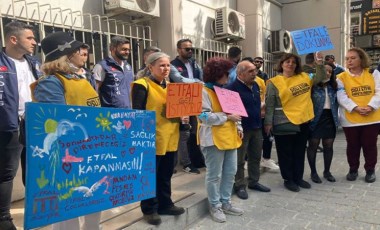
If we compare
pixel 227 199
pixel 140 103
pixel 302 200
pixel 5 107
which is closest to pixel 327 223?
pixel 302 200

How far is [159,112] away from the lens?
3.12 metres

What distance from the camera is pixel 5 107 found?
9.64ft

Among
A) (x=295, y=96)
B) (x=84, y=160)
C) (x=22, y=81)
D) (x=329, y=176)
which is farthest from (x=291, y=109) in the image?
(x=22, y=81)

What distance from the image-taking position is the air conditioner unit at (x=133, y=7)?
5.18 metres

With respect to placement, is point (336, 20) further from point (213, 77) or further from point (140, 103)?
point (140, 103)

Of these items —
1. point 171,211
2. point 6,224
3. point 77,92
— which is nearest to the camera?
point 77,92

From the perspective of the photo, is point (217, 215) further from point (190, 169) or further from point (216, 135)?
point (190, 169)

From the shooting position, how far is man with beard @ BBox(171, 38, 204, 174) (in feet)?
15.9

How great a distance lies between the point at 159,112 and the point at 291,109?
2028 millimetres

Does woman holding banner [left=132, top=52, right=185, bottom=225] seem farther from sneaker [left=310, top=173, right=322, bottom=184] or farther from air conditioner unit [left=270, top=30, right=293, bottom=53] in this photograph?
air conditioner unit [left=270, top=30, right=293, bottom=53]

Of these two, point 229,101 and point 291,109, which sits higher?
point 229,101

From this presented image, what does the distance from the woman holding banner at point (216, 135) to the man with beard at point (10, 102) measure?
1.66m

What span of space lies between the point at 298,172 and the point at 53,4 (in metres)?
3.96

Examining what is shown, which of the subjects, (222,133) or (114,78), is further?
(114,78)
